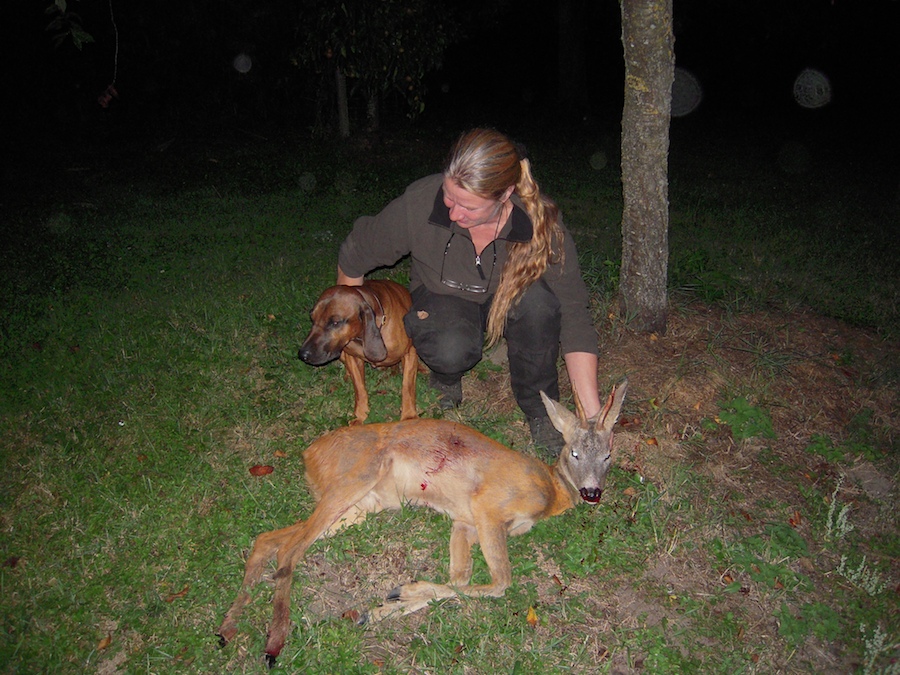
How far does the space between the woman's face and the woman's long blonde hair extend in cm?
3

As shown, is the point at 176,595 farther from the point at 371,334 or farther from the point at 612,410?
the point at 612,410

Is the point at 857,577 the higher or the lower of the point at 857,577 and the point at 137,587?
the lower

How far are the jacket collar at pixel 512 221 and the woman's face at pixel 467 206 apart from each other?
0.30ft

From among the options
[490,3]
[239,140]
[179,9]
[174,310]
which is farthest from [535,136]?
[174,310]

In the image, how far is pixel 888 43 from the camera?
20.7 meters

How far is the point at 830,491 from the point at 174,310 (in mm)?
5071

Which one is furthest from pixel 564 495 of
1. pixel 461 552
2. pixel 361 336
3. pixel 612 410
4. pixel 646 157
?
pixel 646 157

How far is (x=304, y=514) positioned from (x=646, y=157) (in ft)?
10.7

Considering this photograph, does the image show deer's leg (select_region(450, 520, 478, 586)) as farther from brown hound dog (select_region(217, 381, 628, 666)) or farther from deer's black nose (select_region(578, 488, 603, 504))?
deer's black nose (select_region(578, 488, 603, 504))

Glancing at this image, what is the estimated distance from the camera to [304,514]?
3.19 m

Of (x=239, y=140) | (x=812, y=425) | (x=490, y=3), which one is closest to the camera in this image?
(x=812, y=425)

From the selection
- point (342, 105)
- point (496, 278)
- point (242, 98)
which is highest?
point (242, 98)

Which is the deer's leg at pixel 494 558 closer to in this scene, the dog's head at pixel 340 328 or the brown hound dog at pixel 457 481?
the brown hound dog at pixel 457 481

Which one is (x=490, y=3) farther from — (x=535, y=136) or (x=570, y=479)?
(x=570, y=479)
